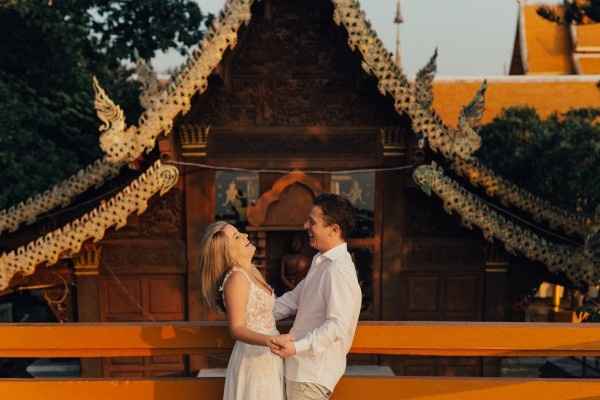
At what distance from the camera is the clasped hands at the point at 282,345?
2344mm

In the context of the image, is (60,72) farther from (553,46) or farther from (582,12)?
(553,46)

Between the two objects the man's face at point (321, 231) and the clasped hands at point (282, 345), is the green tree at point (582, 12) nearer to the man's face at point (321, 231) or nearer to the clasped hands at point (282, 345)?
the man's face at point (321, 231)

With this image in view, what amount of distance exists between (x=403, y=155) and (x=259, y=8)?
2.44 meters

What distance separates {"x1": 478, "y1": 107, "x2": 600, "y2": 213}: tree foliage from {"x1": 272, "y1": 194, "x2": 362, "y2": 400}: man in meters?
7.37

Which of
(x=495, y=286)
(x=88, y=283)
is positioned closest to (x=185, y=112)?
(x=88, y=283)

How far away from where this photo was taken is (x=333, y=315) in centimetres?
236

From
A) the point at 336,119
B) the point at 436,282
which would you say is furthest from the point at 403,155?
the point at 436,282

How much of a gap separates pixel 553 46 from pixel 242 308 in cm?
2211

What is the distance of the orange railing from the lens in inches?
114

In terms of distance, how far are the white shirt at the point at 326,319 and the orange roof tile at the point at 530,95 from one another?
1182cm

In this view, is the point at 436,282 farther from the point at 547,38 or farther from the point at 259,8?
the point at 547,38

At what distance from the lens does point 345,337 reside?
8.27 ft

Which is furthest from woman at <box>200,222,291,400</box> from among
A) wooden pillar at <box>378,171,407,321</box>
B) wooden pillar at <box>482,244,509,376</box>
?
wooden pillar at <box>482,244,509,376</box>

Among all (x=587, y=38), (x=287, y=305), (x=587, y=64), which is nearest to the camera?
(x=287, y=305)
